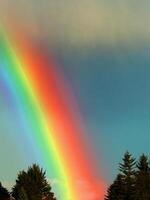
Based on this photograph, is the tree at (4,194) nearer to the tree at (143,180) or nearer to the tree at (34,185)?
the tree at (34,185)

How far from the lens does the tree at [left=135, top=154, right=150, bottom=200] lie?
13462 centimetres

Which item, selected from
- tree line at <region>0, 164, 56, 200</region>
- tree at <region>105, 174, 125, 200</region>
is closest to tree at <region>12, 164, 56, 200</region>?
tree line at <region>0, 164, 56, 200</region>

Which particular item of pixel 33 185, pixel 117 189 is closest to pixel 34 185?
pixel 33 185

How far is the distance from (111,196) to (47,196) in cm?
1871

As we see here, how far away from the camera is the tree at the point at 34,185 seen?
5610 inches

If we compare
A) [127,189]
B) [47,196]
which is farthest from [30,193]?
[127,189]

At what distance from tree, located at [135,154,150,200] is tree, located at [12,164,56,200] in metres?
23.8

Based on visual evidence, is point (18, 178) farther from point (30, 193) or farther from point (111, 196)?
point (111, 196)

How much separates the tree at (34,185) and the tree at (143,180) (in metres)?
23.8

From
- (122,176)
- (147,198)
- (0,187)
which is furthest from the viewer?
(0,187)

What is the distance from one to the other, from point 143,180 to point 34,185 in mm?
30522

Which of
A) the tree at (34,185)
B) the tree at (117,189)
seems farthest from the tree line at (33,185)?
the tree at (117,189)

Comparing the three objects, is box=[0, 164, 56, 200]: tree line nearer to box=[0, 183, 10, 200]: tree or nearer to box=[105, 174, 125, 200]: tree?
box=[0, 183, 10, 200]: tree

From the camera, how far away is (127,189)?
455ft
